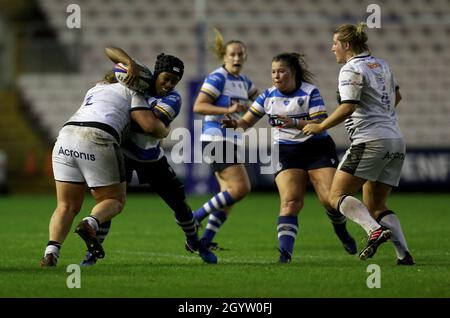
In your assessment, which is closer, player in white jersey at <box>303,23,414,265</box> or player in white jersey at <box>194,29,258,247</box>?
player in white jersey at <box>303,23,414,265</box>

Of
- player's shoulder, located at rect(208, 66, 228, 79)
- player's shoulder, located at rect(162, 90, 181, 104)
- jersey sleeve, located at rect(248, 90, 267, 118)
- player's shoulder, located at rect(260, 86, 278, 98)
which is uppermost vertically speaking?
player's shoulder, located at rect(208, 66, 228, 79)

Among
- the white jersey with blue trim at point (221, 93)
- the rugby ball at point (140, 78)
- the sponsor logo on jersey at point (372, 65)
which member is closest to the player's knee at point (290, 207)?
the sponsor logo on jersey at point (372, 65)

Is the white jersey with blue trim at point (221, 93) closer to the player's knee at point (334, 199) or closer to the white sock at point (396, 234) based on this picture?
the player's knee at point (334, 199)

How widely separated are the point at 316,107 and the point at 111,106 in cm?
213

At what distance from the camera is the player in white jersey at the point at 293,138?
9.30m

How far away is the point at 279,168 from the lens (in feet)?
31.2

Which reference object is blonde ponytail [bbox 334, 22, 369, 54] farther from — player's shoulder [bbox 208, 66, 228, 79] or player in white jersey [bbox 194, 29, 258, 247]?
player's shoulder [bbox 208, 66, 228, 79]

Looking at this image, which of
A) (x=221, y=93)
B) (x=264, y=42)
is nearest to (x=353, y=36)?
(x=221, y=93)

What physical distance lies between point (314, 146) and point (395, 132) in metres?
1.04

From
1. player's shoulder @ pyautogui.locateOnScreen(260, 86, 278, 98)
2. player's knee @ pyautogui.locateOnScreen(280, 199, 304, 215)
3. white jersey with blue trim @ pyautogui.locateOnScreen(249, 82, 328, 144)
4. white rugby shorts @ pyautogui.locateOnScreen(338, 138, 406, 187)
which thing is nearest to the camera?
white rugby shorts @ pyautogui.locateOnScreen(338, 138, 406, 187)

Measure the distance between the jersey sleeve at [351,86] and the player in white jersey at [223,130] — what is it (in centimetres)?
239

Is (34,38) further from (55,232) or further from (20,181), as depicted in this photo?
(55,232)

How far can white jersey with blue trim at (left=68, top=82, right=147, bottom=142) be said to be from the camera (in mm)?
8234

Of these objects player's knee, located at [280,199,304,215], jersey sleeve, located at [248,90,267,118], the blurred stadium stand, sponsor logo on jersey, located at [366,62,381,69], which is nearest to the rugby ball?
jersey sleeve, located at [248,90,267,118]
